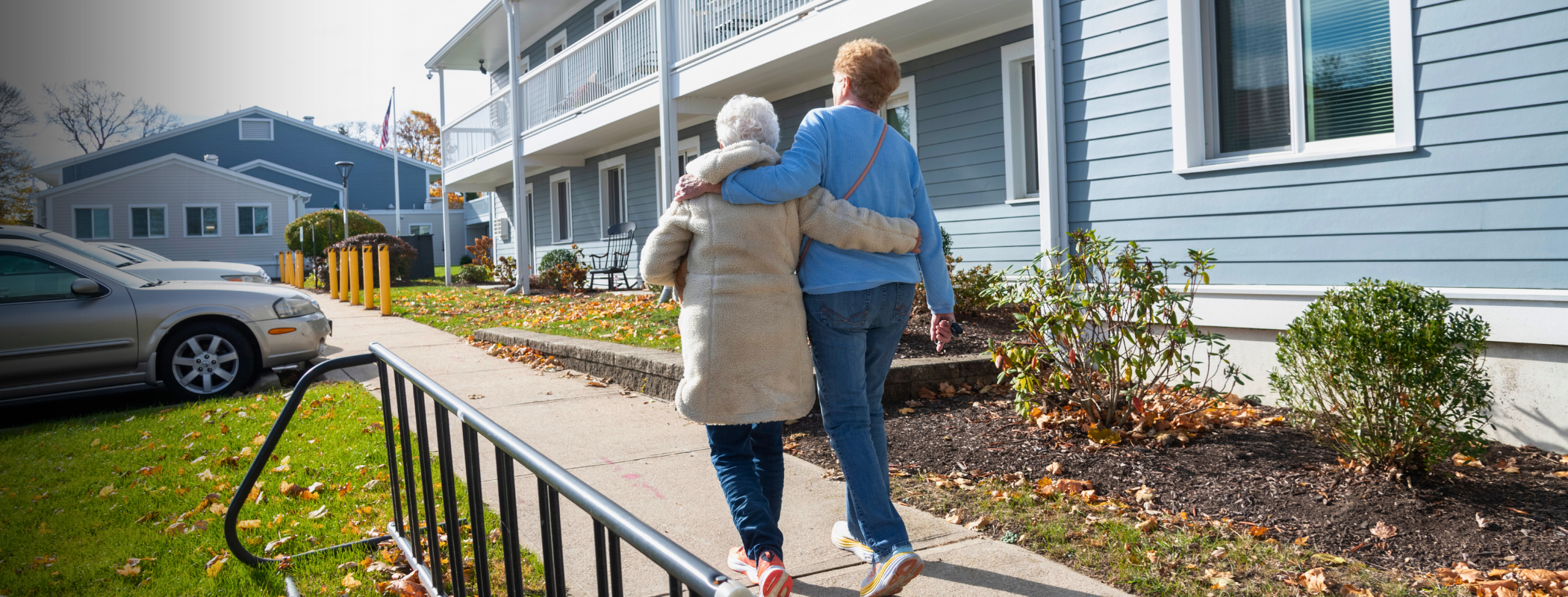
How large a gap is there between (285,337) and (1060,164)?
20.5ft

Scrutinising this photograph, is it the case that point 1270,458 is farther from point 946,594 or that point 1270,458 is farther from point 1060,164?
point 1060,164

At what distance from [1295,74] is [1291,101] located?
6.4 inches

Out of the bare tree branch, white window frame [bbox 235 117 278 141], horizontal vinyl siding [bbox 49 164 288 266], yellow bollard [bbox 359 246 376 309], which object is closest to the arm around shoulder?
the bare tree branch

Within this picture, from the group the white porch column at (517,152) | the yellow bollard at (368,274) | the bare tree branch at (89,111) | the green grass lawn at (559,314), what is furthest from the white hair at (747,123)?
the white porch column at (517,152)

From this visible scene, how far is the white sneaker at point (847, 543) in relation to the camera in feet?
10.4

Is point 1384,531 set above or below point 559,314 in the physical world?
below

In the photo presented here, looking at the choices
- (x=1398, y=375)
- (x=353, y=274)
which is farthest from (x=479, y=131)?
(x=1398, y=375)

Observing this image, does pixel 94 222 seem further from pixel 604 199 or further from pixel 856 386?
pixel 856 386

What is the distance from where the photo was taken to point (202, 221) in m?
33.8

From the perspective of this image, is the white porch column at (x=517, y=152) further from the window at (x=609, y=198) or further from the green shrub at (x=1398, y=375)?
the green shrub at (x=1398, y=375)

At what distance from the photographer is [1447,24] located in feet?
15.9

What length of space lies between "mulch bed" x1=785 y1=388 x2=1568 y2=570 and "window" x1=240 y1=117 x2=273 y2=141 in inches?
1759

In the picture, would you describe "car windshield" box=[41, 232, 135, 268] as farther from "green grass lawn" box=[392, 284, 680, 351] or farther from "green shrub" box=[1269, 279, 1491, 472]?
"green shrub" box=[1269, 279, 1491, 472]

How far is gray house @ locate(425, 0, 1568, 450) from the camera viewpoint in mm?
4613
